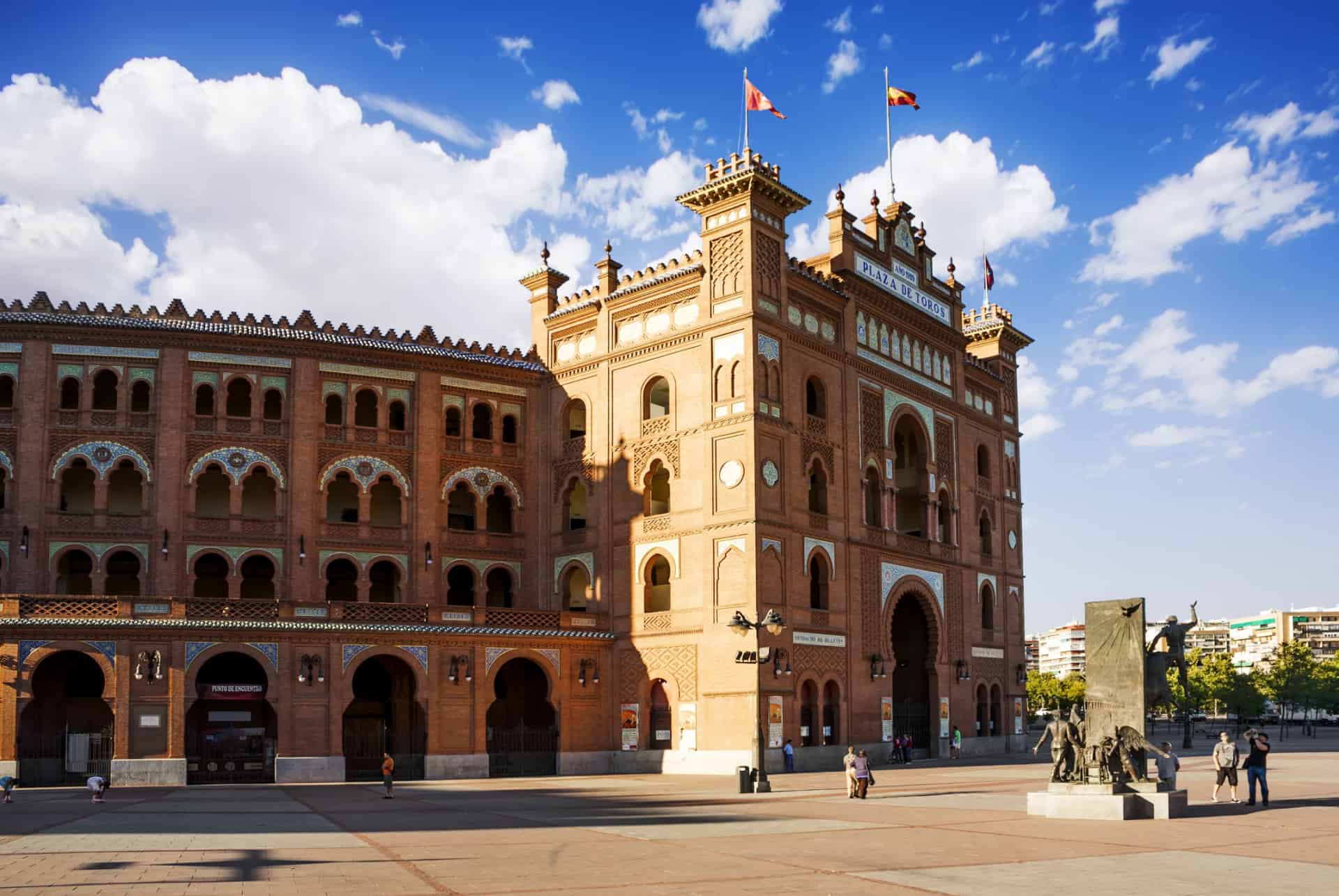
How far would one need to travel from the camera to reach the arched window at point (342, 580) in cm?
4444

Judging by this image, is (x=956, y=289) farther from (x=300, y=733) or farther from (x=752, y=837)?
(x=752, y=837)

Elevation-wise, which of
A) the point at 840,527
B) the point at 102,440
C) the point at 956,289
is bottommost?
the point at 840,527

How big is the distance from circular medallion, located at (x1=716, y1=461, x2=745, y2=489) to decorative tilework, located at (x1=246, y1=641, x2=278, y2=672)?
14.6 meters

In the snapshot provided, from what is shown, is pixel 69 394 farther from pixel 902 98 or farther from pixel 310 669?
pixel 902 98

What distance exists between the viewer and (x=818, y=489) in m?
44.0

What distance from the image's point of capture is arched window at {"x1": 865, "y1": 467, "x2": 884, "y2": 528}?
154ft

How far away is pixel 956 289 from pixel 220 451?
98.6ft

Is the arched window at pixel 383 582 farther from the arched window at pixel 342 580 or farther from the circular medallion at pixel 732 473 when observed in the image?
the circular medallion at pixel 732 473

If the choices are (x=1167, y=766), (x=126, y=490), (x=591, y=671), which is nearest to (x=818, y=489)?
(x=591, y=671)

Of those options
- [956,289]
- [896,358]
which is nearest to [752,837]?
[896,358]

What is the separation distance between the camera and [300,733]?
3731 cm

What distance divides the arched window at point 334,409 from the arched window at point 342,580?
16.0 feet

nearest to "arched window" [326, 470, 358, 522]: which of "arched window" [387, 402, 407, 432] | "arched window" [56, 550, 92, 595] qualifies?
"arched window" [387, 402, 407, 432]

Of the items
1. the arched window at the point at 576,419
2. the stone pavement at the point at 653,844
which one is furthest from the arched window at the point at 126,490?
the arched window at the point at 576,419
